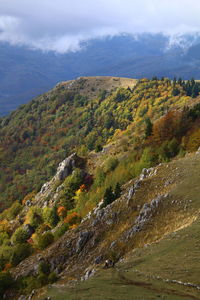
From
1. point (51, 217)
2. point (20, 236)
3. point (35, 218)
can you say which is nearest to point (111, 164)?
point (51, 217)

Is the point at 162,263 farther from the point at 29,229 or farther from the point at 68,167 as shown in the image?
the point at 68,167

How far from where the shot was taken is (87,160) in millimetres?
115562

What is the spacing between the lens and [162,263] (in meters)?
29.6

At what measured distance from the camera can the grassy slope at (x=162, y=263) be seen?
83.5 feet

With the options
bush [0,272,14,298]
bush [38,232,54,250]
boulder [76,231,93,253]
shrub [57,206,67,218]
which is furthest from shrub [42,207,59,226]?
boulder [76,231,93,253]

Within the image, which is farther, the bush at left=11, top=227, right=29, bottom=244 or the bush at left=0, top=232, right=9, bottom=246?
the bush at left=0, top=232, right=9, bottom=246

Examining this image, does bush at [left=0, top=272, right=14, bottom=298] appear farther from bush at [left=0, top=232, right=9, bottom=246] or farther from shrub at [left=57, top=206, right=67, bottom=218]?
bush at [left=0, top=232, right=9, bottom=246]

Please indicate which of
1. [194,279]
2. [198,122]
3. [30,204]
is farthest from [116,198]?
[30,204]

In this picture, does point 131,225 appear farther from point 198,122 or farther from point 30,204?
point 30,204

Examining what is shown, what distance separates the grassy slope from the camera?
83.5 feet

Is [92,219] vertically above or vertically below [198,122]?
below

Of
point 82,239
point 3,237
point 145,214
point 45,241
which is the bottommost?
point 3,237

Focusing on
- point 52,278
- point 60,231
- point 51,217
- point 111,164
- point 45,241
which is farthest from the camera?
point 111,164

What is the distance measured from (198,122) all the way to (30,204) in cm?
6941
